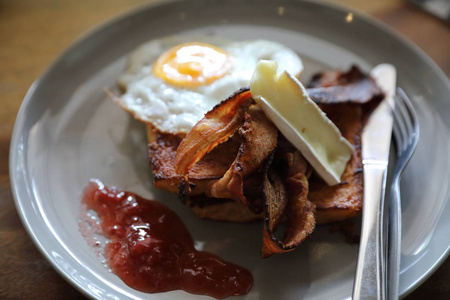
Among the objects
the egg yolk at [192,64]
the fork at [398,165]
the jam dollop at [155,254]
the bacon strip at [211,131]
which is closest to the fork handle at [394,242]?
the fork at [398,165]

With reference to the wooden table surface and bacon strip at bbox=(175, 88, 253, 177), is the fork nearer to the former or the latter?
the wooden table surface

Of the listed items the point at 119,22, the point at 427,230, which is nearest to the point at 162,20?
the point at 119,22

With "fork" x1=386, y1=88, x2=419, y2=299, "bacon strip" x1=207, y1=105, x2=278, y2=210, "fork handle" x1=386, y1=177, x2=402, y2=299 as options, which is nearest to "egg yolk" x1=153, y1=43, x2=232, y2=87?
"bacon strip" x1=207, y1=105, x2=278, y2=210

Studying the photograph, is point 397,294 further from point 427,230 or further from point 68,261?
point 68,261

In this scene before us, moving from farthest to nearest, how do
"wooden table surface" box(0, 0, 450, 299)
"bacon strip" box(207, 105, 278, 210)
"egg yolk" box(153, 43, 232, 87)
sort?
"egg yolk" box(153, 43, 232, 87) → "wooden table surface" box(0, 0, 450, 299) → "bacon strip" box(207, 105, 278, 210)

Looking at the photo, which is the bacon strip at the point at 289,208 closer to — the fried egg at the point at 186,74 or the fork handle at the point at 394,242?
the fork handle at the point at 394,242

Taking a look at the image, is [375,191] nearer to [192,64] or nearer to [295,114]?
[295,114]

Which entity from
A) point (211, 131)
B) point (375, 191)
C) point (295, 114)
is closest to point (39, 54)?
point (211, 131)
